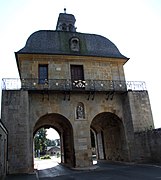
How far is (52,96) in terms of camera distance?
1409 centimetres

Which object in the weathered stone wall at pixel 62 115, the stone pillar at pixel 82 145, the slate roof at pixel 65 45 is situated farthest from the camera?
the slate roof at pixel 65 45

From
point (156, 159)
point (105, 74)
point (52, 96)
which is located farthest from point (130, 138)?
point (52, 96)

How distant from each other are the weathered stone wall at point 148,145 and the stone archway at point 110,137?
1110 mm

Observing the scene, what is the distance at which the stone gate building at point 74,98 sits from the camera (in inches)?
490

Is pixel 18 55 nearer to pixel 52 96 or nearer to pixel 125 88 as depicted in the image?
pixel 52 96

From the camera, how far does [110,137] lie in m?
17.3

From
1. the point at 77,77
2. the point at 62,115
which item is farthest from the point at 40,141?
the point at 62,115

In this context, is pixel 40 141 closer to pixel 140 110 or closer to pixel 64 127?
pixel 64 127

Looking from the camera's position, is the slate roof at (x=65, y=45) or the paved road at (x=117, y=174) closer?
the paved road at (x=117, y=174)

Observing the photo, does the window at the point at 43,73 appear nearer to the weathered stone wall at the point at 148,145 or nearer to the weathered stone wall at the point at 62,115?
the weathered stone wall at the point at 62,115

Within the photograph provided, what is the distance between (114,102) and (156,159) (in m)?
4.69

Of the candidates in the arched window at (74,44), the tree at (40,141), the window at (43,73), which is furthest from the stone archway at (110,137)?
the tree at (40,141)

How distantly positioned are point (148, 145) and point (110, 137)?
15.6 feet

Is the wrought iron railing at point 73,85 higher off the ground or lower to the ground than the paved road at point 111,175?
higher
